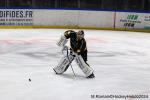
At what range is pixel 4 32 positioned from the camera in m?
20.5

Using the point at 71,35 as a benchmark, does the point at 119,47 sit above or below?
below

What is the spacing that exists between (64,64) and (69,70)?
0.96 meters

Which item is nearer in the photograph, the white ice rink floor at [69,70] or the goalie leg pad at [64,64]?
the white ice rink floor at [69,70]

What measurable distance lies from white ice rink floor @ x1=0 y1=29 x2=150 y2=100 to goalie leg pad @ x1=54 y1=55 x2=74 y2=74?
0.15 m

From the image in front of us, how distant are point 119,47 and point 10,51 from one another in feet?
15.0

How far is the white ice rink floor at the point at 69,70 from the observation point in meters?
8.83

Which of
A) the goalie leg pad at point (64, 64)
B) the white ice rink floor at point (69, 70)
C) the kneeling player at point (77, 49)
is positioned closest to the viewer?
the white ice rink floor at point (69, 70)

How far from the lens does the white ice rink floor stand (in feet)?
29.0

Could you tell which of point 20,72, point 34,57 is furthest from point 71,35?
point 34,57

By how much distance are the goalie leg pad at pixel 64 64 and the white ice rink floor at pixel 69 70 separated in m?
0.15

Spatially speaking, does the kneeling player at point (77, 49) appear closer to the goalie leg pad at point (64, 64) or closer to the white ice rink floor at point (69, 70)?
the goalie leg pad at point (64, 64)

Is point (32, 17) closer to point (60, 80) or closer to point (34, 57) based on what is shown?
point (34, 57)

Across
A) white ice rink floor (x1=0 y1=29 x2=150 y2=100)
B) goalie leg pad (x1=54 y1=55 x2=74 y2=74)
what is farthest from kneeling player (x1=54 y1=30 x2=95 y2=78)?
white ice rink floor (x1=0 y1=29 x2=150 y2=100)

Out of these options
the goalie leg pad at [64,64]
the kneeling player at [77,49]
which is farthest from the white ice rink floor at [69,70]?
the kneeling player at [77,49]
